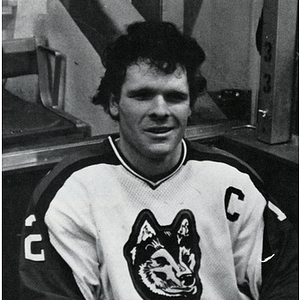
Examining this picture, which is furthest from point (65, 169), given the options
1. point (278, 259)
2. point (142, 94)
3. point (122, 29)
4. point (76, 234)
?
point (122, 29)

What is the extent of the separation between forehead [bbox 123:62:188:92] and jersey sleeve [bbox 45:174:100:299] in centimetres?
29

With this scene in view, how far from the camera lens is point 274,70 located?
70.2 inches

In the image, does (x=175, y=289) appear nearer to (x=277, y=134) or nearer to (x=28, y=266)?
(x=28, y=266)

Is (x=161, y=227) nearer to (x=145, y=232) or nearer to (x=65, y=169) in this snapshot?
(x=145, y=232)

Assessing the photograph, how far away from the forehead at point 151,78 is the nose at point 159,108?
3 cm

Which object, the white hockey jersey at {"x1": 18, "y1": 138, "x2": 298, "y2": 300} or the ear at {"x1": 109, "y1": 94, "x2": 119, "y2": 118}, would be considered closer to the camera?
the white hockey jersey at {"x1": 18, "y1": 138, "x2": 298, "y2": 300}

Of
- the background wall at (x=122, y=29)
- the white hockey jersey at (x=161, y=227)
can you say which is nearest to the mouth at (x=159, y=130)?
the white hockey jersey at (x=161, y=227)

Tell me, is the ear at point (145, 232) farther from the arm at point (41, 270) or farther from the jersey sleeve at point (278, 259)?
the jersey sleeve at point (278, 259)

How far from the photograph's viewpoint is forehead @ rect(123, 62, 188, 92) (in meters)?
1.28

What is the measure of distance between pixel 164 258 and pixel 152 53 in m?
0.51

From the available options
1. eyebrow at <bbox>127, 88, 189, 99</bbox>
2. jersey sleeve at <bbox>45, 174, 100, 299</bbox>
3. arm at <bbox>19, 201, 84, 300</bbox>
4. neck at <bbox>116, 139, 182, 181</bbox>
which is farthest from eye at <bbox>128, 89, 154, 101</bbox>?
arm at <bbox>19, 201, 84, 300</bbox>

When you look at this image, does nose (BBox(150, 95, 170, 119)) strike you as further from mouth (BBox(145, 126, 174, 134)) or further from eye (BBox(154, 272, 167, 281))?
eye (BBox(154, 272, 167, 281))

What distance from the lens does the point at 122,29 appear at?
75.0 inches

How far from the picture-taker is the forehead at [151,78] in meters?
1.28
